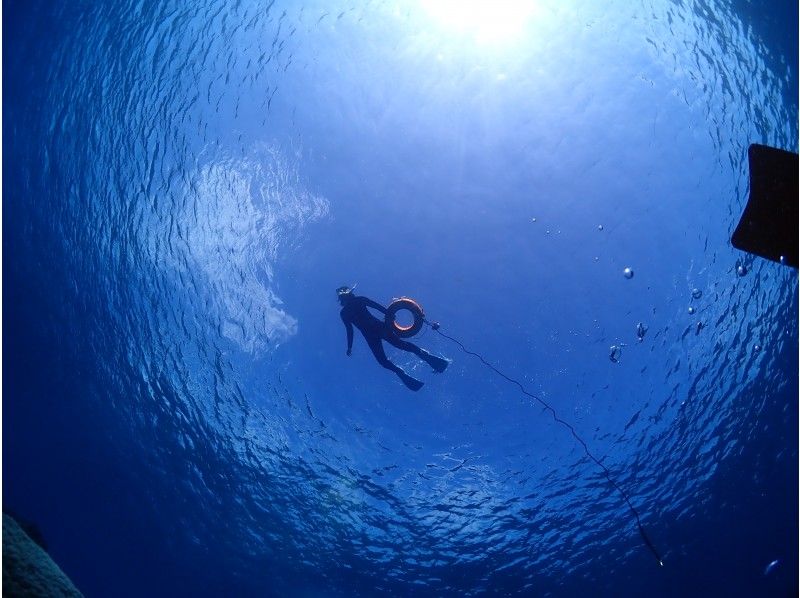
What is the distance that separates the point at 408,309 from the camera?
8.82 m

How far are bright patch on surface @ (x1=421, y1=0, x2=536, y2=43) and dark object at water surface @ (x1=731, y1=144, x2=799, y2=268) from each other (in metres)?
7.69

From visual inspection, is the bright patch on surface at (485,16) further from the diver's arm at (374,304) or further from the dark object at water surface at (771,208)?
the dark object at water surface at (771,208)

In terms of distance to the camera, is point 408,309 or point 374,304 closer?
point 408,309

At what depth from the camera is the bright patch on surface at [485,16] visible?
9.32 m

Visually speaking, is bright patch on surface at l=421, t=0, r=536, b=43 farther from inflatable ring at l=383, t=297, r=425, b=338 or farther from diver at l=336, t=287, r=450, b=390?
diver at l=336, t=287, r=450, b=390

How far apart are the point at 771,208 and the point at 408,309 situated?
611 cm

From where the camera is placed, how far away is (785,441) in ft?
50.4

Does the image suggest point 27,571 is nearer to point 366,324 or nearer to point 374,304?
point 374,304

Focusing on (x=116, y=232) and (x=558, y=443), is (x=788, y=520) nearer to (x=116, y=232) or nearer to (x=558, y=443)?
(x=558, y=443)

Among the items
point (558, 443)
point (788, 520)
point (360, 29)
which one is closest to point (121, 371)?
point (360, 29)

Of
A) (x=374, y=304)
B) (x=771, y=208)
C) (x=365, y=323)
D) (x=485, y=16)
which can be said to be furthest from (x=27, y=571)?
(x=485, y=16)

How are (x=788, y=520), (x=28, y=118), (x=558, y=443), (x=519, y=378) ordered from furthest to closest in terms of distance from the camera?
(x=788, y=520), (x=558, y=443), (x=519, y=378), (x=28, y=118)

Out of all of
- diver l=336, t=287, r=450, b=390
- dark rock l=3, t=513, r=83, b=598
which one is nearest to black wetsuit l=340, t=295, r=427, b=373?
diver l=336, t=287, r=450, b=390

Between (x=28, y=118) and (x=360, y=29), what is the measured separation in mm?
10003
